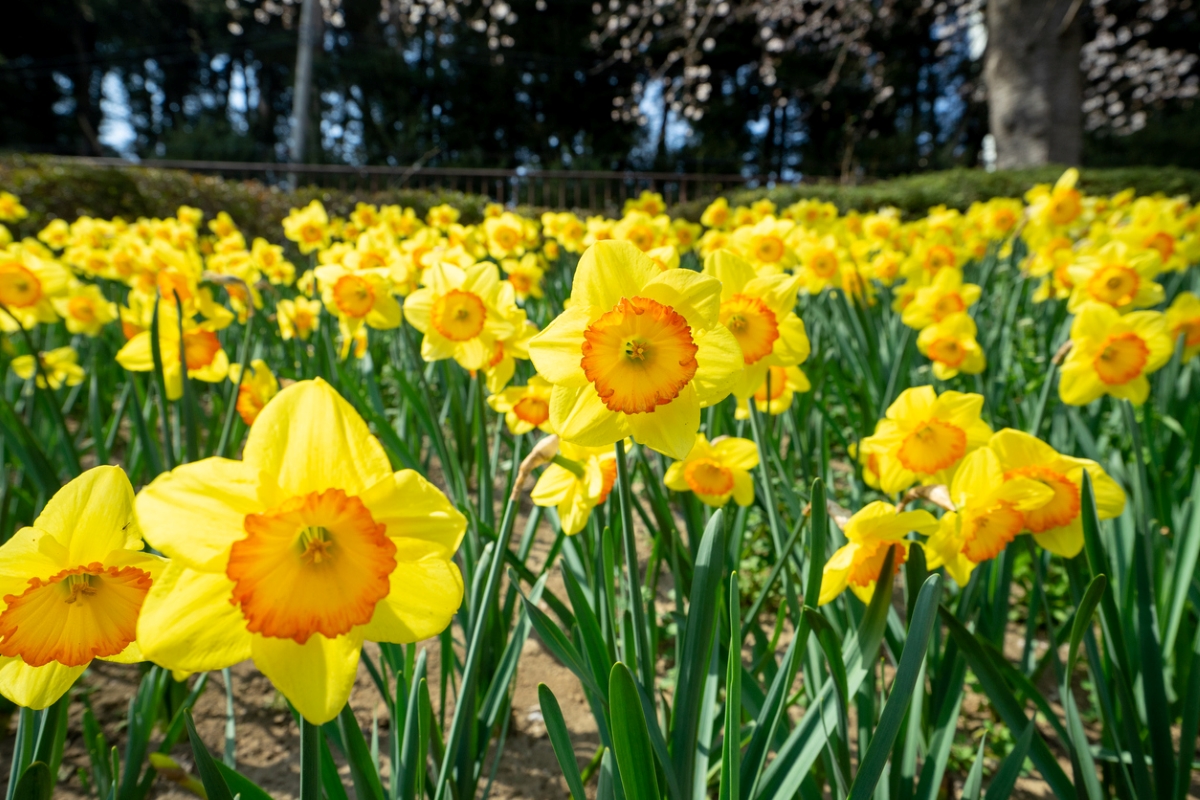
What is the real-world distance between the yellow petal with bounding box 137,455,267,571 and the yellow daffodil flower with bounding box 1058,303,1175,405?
5.08ft

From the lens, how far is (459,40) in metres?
22.3

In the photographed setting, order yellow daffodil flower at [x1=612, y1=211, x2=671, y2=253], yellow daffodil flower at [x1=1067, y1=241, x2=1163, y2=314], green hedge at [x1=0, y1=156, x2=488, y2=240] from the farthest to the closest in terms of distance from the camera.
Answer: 1. green hedge at [x1=0, y1=156, x2=488, y2=240]
2. yellow daffodil flower at [x1=612, y1=211, x2=671, y2=253]
3. yellow daffodil flower at [x1=1067, y1=241, x2=1163, y2=314]

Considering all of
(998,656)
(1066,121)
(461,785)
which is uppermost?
(1066,121)

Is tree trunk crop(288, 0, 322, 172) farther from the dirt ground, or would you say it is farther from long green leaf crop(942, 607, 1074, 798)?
long green leaf crop(942, 607, 1074, 798)

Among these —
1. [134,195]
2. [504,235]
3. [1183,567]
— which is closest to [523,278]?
[504,235]

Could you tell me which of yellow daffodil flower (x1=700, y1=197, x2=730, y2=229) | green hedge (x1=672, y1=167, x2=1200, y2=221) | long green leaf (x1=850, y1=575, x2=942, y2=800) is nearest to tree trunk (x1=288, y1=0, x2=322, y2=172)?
green hedge (x1=672, y1=167, x2=1200, y2=221)

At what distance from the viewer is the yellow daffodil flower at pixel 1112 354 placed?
1.42 metres

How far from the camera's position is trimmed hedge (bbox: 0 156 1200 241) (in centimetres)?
618

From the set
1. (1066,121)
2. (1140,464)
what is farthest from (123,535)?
(1066,121)

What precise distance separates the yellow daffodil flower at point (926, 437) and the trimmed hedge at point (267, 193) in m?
7.35

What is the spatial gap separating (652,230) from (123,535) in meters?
2.32

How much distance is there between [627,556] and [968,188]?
8.57m

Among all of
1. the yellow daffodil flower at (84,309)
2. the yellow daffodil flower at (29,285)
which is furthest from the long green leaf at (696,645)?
the yellow daffodil flower at (84,309)

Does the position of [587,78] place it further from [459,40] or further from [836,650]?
[836,650]
